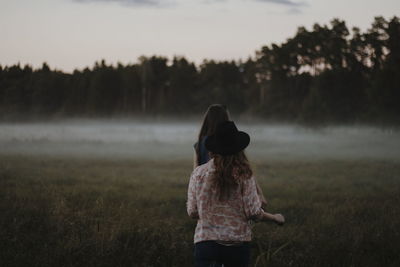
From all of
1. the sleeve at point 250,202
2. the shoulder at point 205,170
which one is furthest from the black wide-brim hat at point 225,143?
the sleeve at point 250,202

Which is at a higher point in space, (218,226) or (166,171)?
(218,226)

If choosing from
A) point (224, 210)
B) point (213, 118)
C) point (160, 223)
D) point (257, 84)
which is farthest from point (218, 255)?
point (257, 84)

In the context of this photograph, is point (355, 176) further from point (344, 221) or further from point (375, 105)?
point (375, 105)

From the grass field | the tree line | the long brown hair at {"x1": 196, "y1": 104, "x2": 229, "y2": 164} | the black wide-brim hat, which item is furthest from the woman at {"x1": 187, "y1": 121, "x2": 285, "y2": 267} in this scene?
the tree line

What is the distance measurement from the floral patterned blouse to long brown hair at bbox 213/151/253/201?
4cm

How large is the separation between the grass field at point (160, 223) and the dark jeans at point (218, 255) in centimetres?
109

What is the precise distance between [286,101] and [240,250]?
5313 centimetres

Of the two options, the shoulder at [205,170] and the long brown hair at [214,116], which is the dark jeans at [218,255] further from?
the long brown hair at [214,116]

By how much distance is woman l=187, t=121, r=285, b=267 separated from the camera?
2996 mm

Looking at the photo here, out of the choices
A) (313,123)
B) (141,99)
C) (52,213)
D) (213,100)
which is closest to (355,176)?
(52,213)

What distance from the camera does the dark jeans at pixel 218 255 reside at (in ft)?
9.93

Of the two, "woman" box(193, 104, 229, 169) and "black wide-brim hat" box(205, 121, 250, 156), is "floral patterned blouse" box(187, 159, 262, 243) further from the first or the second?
"woman" box(193, 104, 229, 169)

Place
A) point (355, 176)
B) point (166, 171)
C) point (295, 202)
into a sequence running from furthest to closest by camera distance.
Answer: point (166, 171) → point (355, 176) → point (295, 202)

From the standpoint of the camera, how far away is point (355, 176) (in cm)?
1547
